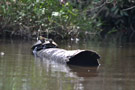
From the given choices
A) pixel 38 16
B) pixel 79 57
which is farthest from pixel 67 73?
pixel 38 16

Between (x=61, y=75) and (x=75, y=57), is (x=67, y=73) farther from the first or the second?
(x=75, y=57)

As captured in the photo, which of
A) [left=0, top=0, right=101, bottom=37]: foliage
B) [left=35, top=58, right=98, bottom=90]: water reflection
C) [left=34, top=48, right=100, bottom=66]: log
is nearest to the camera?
[left=35, top=58, right=98, bottom=90]: water reflection

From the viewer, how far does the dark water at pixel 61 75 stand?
15.9ft

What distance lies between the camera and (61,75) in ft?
18.7

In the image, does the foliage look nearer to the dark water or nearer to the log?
the dark water

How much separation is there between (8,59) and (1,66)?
3.01 ft

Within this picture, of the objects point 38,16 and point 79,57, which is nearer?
point 79,57

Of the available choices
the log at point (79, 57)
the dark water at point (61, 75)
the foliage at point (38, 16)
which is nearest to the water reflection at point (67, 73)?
the dark water at point (61, 75)

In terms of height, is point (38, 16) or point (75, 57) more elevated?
point (75, 57)

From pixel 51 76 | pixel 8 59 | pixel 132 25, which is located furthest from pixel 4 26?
pixel 132 25

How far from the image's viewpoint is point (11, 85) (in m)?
4.75

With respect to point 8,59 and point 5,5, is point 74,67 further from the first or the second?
point 5,5

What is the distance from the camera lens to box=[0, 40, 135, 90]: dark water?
484 cm

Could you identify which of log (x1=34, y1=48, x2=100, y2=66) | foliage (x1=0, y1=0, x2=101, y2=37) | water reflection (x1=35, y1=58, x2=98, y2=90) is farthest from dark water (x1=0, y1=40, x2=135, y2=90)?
foliage (x1=0, y1=0, x2=101, y2=37)
